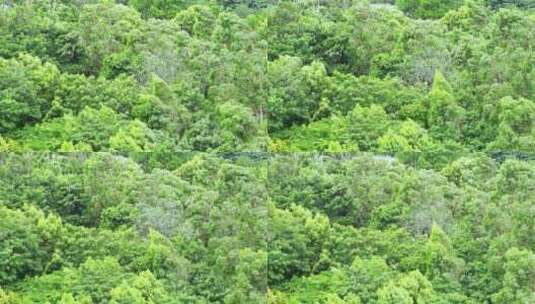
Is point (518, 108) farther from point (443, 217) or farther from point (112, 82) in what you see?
point (112, 82)

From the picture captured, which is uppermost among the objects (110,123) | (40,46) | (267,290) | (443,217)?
(40,46)

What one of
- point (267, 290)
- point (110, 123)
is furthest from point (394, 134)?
point (110, 123)

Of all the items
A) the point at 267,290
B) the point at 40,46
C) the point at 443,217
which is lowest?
the point at 267,290

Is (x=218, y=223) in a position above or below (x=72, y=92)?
below

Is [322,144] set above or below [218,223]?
above

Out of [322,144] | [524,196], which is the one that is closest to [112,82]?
[322,144]

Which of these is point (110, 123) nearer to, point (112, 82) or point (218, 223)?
point (112, 82)
